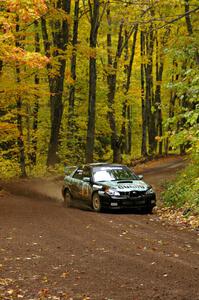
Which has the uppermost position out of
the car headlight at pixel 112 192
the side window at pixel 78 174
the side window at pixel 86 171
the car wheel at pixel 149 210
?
the side window at pixel 86 171

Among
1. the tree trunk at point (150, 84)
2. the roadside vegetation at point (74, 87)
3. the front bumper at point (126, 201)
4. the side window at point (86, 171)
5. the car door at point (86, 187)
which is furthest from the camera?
the tree trunk at point (150, 84)

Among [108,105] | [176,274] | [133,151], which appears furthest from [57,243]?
[133,151]

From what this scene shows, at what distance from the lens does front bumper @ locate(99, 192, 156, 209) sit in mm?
15609

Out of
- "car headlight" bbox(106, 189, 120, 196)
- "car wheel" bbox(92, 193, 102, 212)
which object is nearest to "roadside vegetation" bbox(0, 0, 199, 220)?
"car headlight" bbox(106, 189, 120, 196)

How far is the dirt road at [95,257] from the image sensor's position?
699 cm

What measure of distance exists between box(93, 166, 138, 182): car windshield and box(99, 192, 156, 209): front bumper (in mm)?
1039

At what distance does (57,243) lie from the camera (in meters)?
10.5

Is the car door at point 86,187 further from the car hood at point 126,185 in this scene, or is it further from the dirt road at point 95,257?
the dirt road at point 95,257

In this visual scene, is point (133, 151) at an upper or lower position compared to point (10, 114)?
lower

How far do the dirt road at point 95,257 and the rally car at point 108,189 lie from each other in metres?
0.69

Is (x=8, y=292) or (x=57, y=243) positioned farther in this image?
(x=57, y=243)

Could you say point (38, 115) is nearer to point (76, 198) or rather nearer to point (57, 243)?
point (76, 198)

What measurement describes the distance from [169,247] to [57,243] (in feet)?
7.79

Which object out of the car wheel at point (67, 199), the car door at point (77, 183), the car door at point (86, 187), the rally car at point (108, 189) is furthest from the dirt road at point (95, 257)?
the car wheel at point (67, 199)
